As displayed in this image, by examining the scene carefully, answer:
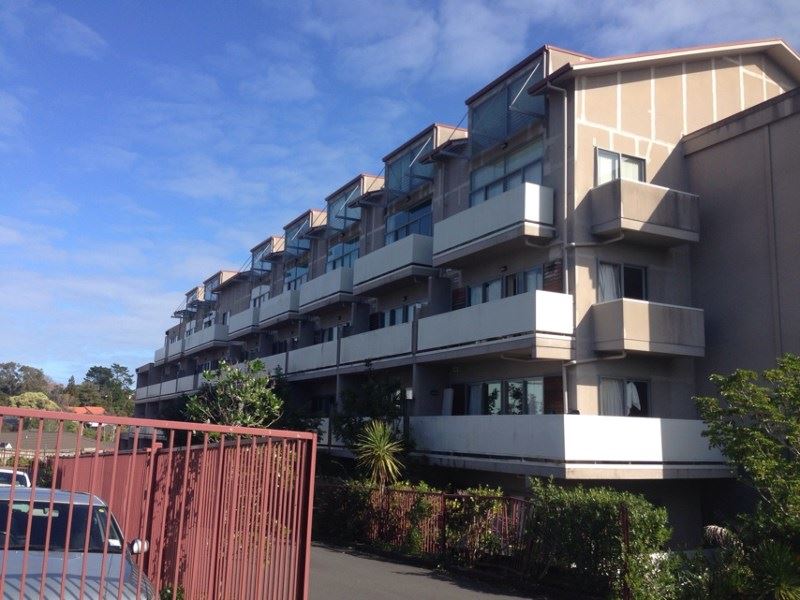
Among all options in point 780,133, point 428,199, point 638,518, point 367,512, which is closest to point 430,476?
point 367,512

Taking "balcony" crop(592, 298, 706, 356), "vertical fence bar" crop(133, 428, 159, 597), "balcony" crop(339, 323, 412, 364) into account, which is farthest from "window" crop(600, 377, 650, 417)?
"vertical fence bar" crop(133, 428, 159, 597)

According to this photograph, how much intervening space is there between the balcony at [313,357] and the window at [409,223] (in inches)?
177

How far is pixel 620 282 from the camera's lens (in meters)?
20.0

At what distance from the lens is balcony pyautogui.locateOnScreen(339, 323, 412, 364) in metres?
24.5

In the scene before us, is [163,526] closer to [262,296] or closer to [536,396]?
[536,396]

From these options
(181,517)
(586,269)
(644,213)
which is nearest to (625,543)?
(181,517)

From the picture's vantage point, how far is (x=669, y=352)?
19031 mm

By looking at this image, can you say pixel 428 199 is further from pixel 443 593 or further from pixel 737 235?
pixel 443 593

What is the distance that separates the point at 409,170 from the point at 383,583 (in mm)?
16620

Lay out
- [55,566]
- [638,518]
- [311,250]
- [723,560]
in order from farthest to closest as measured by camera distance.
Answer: [311,250] < [638,518] < [723,560] < [55,566]

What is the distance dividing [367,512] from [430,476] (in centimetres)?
377

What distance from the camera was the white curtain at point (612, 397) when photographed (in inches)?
762

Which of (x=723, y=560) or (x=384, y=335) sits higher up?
(x=384, y=335)

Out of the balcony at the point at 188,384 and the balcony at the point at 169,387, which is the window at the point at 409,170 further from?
the balcony at the point at 169,387
